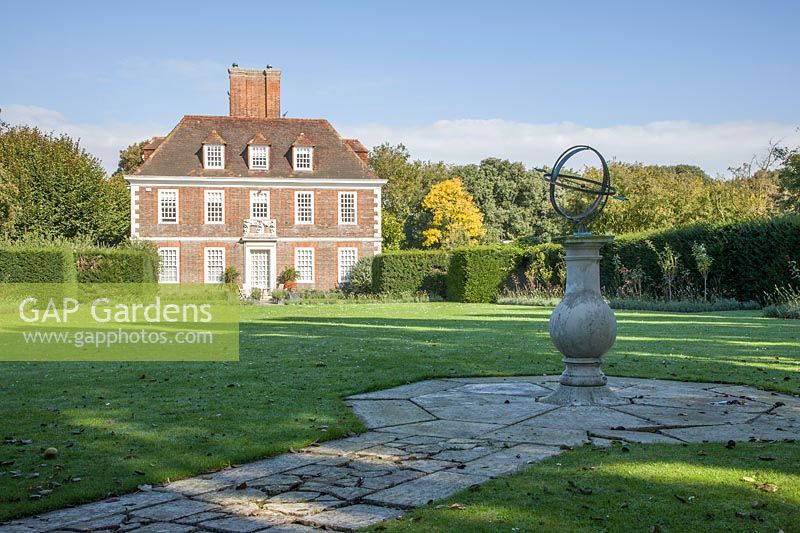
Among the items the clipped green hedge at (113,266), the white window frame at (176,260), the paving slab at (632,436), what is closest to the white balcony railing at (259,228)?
the white window frame at (176,260)

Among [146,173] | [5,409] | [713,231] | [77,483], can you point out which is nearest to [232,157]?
[146,173]

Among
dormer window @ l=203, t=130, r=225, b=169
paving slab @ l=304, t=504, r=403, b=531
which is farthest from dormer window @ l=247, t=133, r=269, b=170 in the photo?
paving slab @ l=304, t=504, r=403, b=531

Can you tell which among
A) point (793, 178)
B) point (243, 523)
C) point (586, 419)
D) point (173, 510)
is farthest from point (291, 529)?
point (793, 178)

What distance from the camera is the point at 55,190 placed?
137ft

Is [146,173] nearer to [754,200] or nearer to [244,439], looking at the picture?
[754,200]

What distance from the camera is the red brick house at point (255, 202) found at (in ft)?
135

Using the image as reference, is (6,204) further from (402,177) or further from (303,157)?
(402,177)

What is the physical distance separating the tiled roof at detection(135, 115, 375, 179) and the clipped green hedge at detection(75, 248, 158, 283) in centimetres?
691

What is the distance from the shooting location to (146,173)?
4047 centimetres

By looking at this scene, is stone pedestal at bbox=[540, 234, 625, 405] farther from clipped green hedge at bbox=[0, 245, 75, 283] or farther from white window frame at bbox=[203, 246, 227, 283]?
white window frame at bbox=[203, 246, 227, 283]

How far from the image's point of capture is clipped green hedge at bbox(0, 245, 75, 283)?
3034 centimetres

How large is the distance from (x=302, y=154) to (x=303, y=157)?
0.55ft

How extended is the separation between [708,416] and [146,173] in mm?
37801

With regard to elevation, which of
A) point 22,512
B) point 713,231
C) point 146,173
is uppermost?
point 146,173
